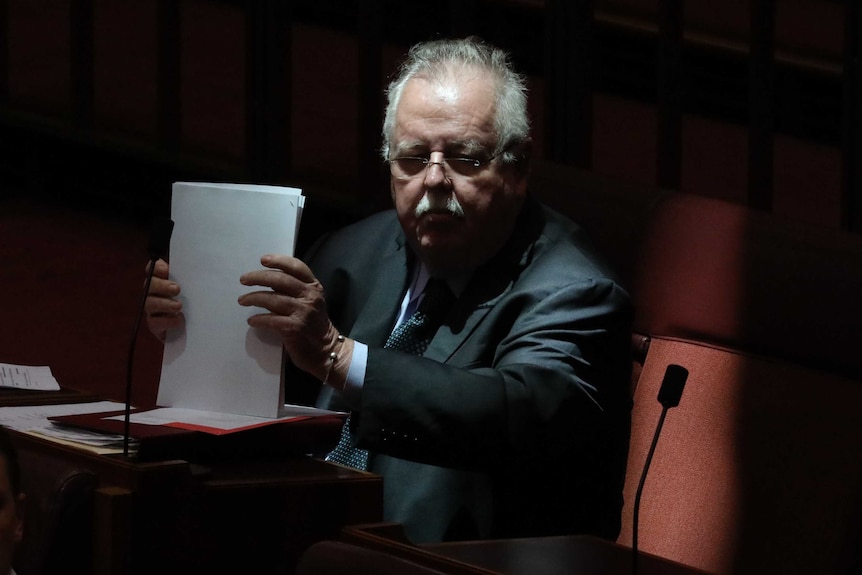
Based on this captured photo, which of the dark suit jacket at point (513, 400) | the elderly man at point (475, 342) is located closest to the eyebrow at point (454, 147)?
the elderly man at point (475, 342)

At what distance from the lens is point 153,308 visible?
174 cm

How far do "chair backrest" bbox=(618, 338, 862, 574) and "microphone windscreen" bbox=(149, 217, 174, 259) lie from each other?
0.93 meters

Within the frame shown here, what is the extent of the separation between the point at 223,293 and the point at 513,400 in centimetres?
42

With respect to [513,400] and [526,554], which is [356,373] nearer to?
[513,400]

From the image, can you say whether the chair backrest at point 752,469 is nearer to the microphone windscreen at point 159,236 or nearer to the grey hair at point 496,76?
the grey hair at point 496,76

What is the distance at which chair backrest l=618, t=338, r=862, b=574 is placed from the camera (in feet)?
6.65

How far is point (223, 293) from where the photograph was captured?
1.70 m

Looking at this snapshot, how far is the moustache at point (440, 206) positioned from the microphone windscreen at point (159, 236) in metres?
0.57

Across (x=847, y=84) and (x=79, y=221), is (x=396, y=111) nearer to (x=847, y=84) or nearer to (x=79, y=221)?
(x=847, y=84)

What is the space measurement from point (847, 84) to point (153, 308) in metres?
1.79

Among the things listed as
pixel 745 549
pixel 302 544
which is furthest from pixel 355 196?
pixel 302 544

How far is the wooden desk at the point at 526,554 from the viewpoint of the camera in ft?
4.23

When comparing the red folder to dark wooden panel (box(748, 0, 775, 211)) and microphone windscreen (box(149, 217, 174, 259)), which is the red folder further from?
dark wooden panel (box(748, 0, 775, 211))

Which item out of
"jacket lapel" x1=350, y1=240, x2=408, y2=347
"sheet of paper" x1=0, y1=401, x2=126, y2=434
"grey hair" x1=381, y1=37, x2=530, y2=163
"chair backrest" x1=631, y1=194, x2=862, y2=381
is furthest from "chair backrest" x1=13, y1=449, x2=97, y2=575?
"chair backrest" x1=631, y1=194, x2=862, y2=381
